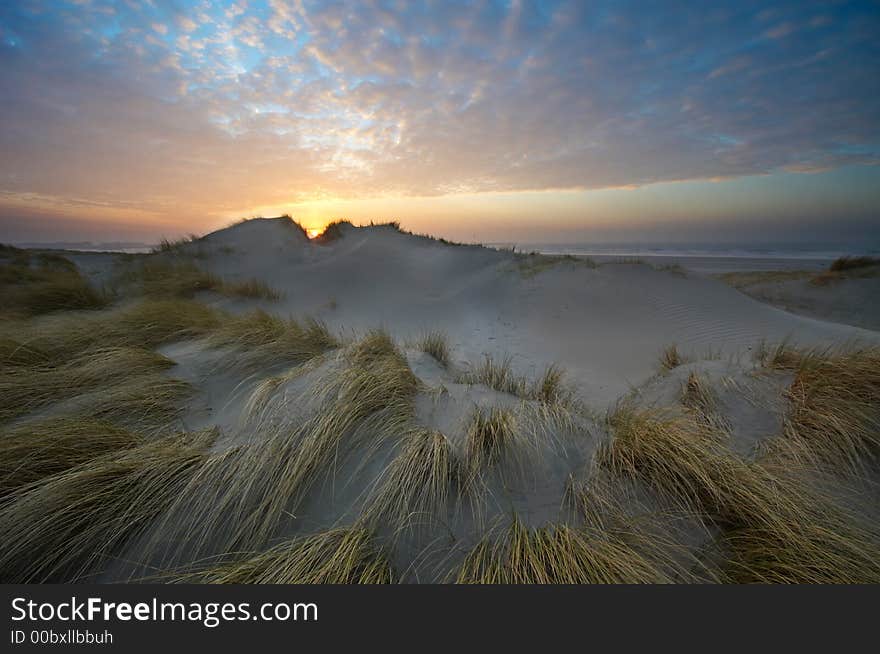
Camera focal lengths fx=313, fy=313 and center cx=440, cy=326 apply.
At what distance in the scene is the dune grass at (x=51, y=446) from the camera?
1636mm

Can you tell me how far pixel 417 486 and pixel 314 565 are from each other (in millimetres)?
567

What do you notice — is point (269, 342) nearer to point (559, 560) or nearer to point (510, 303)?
point (559, 560)

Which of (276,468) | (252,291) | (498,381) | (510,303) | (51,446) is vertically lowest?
(510,303)

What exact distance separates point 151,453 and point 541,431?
2.37m

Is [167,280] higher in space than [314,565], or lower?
higher

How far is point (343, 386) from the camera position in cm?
245

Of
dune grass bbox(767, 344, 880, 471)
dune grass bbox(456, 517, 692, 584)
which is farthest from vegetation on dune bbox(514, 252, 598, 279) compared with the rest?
dune grass bbox(456, 517, 692, 584)

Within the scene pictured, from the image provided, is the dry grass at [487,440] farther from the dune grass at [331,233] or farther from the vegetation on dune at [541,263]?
the dune grass at [331,233]

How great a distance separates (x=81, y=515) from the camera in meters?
1.46

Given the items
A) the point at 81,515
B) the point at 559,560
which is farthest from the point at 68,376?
the point at 559,560

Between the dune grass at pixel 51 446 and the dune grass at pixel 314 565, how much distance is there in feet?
3.55

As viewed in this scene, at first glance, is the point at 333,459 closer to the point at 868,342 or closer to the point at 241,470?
the point at 241,470

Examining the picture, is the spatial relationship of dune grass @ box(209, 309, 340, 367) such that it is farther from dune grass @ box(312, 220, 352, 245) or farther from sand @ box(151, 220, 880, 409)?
dune grass @ box(312, 220, 352, 245)

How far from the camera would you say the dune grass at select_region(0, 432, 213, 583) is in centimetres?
136
